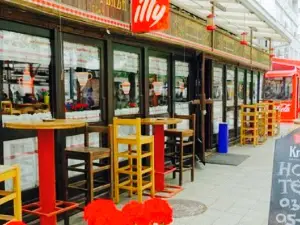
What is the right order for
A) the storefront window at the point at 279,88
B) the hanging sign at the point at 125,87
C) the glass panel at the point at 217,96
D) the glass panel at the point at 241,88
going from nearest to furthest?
the hanging sign at the point at 125,87, the glass panel at the point at 217,96, the glass panel at the point at 241,88, the storefront window at the point at 279,88

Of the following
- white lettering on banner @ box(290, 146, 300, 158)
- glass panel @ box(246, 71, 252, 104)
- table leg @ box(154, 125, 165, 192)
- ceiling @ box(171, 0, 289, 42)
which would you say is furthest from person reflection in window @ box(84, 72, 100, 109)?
glass panel @ box(246, 71, 252, 104)

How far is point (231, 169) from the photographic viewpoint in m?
6.64

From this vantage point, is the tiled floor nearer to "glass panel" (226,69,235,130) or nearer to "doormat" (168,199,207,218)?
"doormat" (168,199,207,218)

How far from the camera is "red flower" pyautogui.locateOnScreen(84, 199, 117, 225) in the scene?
4.47ft

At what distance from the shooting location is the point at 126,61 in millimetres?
5492

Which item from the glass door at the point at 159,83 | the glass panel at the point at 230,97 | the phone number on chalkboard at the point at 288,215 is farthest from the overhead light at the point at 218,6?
the phone number on chalkboard at the point at 288,215

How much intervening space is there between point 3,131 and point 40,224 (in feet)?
3.29

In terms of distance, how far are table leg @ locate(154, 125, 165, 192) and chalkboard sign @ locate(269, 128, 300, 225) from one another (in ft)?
8.25

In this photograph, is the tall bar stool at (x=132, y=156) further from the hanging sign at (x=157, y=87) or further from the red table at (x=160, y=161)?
the hanging sign at (x=157, y=87)

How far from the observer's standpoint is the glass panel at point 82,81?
444 cm

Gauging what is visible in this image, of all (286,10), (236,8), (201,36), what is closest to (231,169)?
(201,36)

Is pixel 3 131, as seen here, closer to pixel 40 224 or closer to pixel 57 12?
pixel 40 224

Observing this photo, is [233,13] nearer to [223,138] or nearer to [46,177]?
[223,138]

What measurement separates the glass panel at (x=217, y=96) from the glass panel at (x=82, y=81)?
14.8ft
